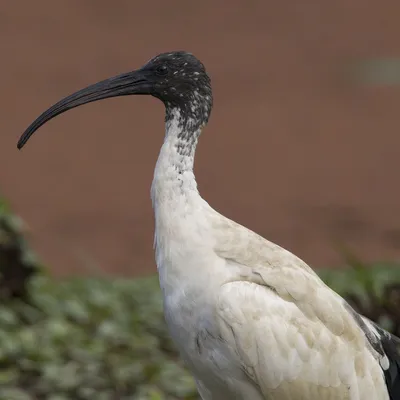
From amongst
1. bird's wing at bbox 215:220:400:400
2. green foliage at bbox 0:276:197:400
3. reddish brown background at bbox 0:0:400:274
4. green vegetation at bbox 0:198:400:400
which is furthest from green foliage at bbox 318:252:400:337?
bird's wing at bbox 215:220:400:400

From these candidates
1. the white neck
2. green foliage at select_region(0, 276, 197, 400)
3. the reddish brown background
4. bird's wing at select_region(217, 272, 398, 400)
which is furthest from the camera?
the reddish brown background

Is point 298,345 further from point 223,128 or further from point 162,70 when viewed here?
point 223,128

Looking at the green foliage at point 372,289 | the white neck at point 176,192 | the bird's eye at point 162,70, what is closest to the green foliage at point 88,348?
the green foliage at point 372,289

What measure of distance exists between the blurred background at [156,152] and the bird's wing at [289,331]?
1624 millimetres

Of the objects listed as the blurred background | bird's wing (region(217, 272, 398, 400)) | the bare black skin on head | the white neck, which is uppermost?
the blurred background

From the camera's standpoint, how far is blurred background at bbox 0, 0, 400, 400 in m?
7.33

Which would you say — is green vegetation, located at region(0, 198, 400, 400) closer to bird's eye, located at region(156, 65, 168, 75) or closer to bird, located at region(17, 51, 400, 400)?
bird, located at region(17, 51, 400, 400)

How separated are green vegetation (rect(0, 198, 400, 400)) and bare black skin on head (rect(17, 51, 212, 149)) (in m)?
1.48

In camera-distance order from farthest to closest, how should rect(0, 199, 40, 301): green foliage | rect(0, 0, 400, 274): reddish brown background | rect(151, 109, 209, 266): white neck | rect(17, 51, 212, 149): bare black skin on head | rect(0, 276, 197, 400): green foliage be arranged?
1. rect(0, 0, 400, 274): reddish brown background
2. rect(0, 199, 40, 301): green foliage
3. rect(0, 276, 197, 400): green foliage
4. rect(17, 51, 212, 149): bare black skin on head
5. rect(151, 109, 209, 266): white neck

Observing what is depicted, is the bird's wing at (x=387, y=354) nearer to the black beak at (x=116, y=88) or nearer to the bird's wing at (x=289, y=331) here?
the bird's wing at (x=289, y=331)

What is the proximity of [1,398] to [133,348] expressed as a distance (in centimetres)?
104

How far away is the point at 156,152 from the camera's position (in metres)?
13.6

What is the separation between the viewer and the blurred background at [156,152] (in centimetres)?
733

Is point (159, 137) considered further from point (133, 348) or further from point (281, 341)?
point (281, 341)
